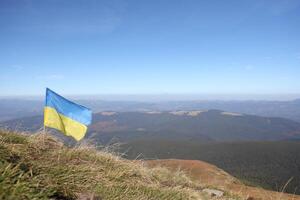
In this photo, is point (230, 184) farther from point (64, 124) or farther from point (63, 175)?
point (63, 175)

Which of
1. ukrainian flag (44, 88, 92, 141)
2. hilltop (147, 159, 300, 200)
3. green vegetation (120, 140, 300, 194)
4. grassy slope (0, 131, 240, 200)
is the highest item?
ukrainian flag (44, 88, 92, 141)

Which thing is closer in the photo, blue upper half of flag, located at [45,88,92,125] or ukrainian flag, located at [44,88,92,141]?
ukrainian flag, located at [44,88,92,141]

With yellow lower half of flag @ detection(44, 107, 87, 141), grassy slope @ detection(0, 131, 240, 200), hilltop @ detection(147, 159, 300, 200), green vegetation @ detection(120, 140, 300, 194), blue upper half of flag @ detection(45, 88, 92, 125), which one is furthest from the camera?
green vegetation @ detection(120, 140, 300, 194)

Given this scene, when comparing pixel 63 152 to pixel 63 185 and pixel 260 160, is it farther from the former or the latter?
pixel 260 160

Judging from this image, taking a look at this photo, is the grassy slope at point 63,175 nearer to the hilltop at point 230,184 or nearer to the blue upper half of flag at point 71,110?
the blue upper half of flag at point 71,110

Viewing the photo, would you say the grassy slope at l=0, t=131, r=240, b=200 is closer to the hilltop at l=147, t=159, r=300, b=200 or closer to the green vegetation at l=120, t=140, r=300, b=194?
the hilltop at l=147, t=159, r=300, b=200

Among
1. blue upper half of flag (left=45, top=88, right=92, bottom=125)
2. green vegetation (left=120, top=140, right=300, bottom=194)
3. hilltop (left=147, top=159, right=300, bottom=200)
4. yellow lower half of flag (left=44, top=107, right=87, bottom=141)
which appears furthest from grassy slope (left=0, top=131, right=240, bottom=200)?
green vegetation (left=120, top=140, right=300, bottom=194)

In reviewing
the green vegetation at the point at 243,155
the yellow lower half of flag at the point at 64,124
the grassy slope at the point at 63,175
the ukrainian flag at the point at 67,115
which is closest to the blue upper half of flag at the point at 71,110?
the ukrainian flag at the point at 67,115
